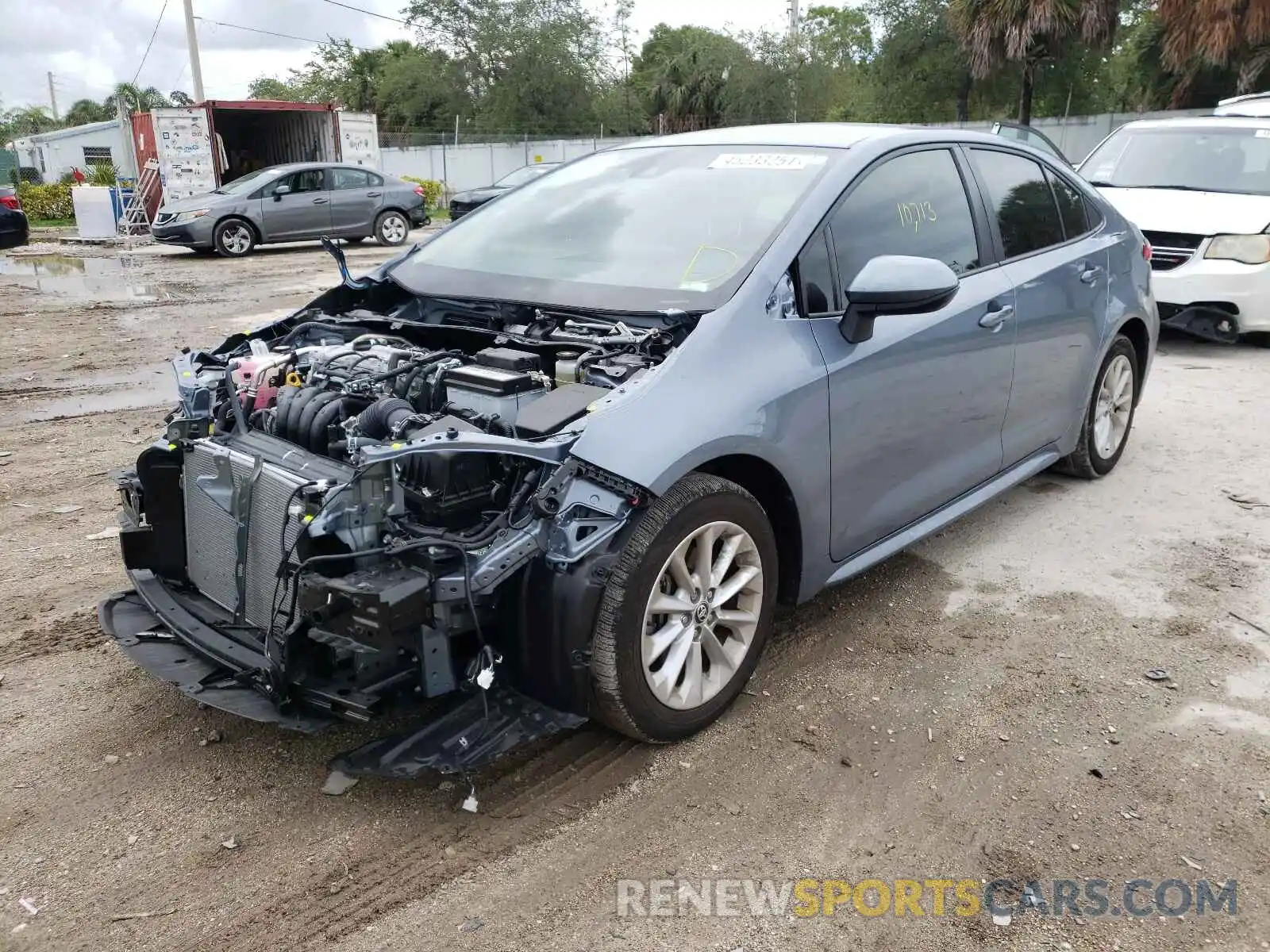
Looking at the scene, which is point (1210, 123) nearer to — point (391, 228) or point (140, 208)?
point (391, 228)

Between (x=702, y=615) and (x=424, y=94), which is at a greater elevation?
(x=424, y=94)

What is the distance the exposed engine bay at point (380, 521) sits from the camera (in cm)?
251

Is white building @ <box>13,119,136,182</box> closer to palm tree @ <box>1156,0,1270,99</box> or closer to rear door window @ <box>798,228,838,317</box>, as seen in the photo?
palm tree @ <box>1156,0,1270,99</box>

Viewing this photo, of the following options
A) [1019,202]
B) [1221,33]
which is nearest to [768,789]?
[1019,202]

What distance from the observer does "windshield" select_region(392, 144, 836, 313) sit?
333cm

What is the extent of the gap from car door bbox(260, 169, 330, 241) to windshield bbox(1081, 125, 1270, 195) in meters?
12.5

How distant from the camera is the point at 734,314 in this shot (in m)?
3.04

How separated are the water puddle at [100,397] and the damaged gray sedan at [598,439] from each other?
355 cm

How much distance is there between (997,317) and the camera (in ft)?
12.8

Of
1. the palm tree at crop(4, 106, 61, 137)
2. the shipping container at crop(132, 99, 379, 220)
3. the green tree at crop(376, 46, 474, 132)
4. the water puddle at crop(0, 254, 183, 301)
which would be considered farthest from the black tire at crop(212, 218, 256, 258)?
the palm tree at crop(4, 106, 61, 137)

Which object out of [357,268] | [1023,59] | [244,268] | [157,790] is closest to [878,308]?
[157,790]

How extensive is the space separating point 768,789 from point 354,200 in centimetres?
1686

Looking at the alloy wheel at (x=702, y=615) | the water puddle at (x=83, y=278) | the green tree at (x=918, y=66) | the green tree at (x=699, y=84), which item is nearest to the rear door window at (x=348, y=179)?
the water puddle at (x=83, y=278)

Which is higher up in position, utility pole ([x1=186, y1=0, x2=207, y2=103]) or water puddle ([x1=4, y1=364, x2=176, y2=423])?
utility pole ([x1=186, y1=0, x2=207, y2=103])
